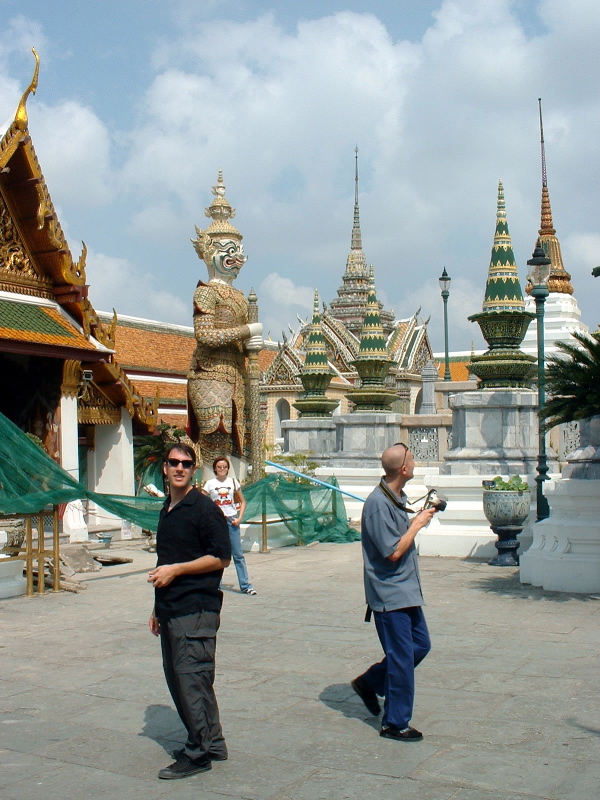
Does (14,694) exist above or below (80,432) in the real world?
below

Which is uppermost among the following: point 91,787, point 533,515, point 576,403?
point 576,403

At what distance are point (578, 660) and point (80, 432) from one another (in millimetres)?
11139

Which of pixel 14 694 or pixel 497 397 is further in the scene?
pixel 497 397

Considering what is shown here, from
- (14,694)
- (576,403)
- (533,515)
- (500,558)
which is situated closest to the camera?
(14,694)

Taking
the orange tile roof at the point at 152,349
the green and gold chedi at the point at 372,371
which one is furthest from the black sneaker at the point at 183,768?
the orange tile roof at the point at 152,349

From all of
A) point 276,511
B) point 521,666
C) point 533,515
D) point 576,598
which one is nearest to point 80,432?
point 276,511

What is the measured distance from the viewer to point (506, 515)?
36.5ft

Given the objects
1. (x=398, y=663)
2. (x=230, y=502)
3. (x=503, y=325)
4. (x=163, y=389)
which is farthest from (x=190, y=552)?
(x=163, y=389)

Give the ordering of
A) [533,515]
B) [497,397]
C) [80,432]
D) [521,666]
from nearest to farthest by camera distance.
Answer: [521,666]
[533,515]
[497,397]
[80,432]

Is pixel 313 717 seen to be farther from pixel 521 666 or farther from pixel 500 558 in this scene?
pixel 500 558

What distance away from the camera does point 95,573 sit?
1139 centimetres

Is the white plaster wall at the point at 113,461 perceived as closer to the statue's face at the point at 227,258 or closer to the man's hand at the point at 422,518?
the statue's face at the point at 227,258

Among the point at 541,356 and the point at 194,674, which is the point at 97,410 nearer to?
the point at 541,356

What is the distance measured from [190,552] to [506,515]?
7.10 m
